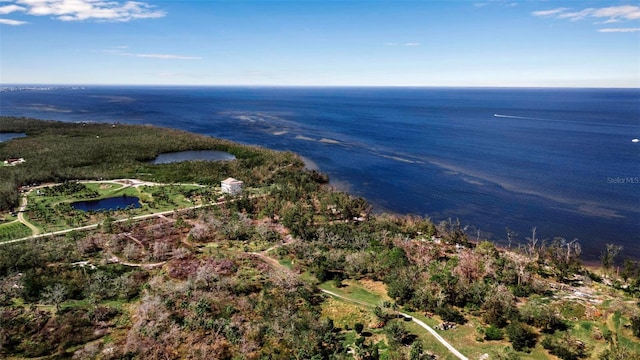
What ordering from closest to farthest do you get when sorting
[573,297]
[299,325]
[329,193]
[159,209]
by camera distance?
[299,325], [573,297], [159,209], [329,193]

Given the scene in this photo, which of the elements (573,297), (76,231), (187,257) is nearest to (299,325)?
(187,257)

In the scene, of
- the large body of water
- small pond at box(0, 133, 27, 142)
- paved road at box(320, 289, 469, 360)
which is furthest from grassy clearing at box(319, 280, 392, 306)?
small pond at box(0, 133, 27, 142)

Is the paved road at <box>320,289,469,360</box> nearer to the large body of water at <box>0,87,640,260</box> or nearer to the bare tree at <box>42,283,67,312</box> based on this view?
the bare tree at <box>42,283,67,312</box>

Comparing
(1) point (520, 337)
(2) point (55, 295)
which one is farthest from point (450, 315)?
(2) point (55, 295)

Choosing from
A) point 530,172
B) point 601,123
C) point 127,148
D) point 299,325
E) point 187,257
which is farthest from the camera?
point 601,123

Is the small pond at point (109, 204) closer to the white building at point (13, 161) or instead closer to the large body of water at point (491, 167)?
the white building at point (13, 161)

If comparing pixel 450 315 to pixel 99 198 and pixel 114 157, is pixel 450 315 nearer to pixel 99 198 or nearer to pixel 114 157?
pixel 99 198

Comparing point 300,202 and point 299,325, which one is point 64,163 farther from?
point 299,325
